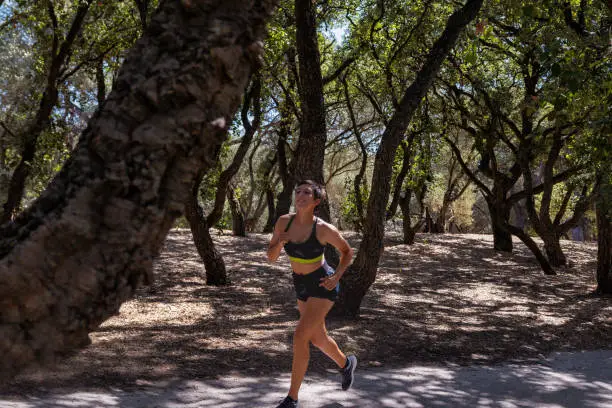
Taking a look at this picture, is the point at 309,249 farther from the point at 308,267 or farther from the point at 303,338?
the point at 303,338

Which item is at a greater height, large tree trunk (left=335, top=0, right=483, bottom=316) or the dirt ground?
large tree trunk (left=335, top=0, right=483, bottom=316)

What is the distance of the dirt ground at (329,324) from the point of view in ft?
21.2

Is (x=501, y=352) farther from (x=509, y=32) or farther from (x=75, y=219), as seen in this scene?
(x=509, y=32)

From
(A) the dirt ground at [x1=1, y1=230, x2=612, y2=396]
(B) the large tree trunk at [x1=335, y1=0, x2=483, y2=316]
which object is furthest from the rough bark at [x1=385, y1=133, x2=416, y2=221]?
(B) the large tree trunk at [x1=335, y1=0, x2=483, y2=316]

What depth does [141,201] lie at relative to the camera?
5.16ft

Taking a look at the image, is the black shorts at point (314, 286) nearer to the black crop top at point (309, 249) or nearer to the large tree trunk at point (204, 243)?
the black crop top at point (309, 249)

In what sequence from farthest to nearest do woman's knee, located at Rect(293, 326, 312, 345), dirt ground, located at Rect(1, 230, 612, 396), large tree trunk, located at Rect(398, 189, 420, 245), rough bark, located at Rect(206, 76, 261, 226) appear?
1. large tree trunk, located at Rect(398, 189, 420, 245)
2. rough bark, located at Rect(206, 76, 261, 226)
3. dirt ground, located at Rect(1, 230, 612, 396)
4. woman's knee, located at Rect(293, 326, 312, 345)

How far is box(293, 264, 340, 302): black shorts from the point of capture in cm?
506

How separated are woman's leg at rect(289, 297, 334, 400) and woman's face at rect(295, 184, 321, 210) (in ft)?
2.44

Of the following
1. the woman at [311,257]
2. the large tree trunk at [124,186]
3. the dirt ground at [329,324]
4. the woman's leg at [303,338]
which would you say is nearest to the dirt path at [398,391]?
the dirt ground at [329,324]

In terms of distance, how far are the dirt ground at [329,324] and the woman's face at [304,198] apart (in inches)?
68.8

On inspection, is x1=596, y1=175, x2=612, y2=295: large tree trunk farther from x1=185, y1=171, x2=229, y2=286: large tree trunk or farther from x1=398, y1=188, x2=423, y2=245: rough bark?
x1=398, y1=188, x2=423, y2=245: rough bark

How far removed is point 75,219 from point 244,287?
9.91 meters

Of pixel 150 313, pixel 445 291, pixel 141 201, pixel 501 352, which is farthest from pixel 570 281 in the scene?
pixel 141 201
